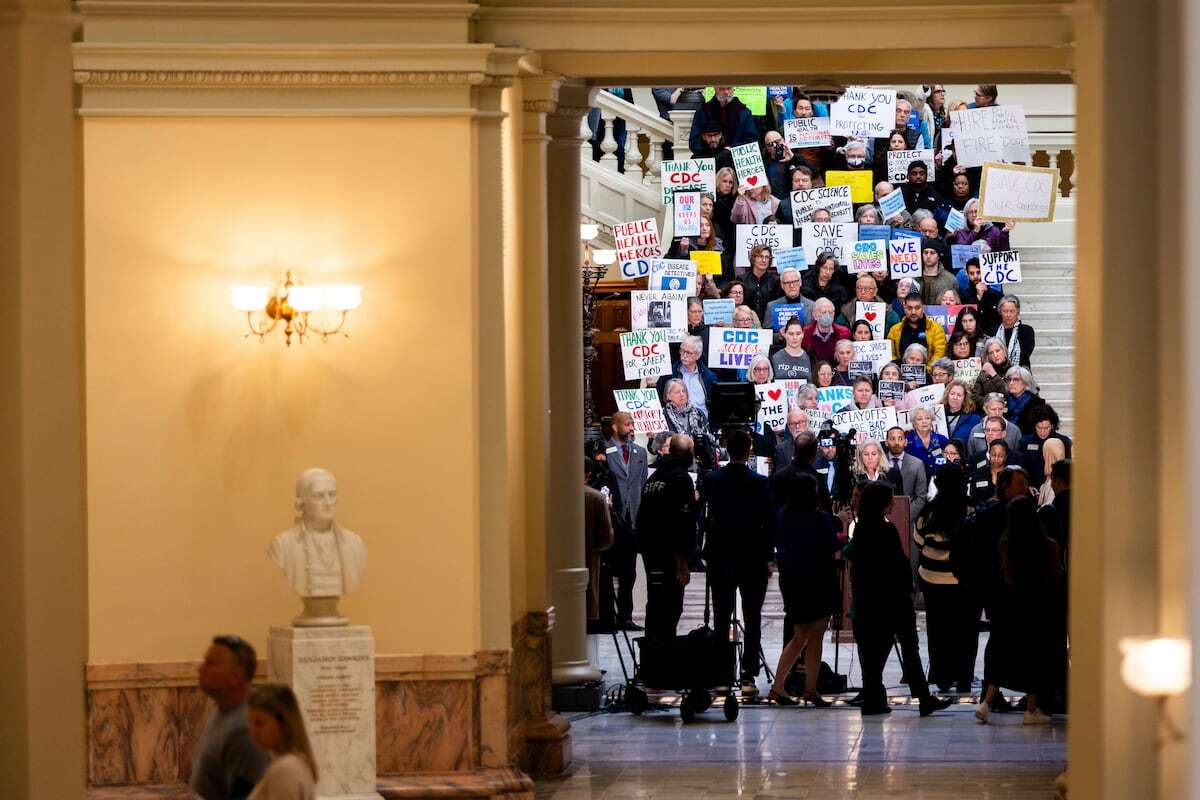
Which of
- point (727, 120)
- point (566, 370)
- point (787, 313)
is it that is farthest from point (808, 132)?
point (566, 370)

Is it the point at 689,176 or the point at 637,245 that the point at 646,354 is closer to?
the point at 637,245

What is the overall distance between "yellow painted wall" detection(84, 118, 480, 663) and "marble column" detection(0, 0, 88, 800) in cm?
561

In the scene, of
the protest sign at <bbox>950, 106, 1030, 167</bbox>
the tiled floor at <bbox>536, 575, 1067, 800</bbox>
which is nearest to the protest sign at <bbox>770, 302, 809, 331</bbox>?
the protest sign at <bbox>950, 106, 1030, 167</bbox>

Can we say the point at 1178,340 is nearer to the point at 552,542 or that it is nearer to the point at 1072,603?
the point at 1072,603

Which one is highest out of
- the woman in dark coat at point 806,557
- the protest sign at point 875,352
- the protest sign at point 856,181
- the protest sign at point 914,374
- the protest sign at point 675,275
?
the protest sign at point 856,181

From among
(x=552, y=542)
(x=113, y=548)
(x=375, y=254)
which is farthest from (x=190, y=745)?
(x=552, y=542)

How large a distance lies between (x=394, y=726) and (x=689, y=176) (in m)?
11.7

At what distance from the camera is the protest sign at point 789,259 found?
2083 centimetres

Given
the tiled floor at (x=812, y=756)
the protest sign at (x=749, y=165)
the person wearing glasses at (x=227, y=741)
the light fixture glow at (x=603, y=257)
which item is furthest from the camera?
the protest sign at (x=749, y=165)

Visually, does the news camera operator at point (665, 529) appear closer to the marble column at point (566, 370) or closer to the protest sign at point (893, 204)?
the marble column at point (566, 370)

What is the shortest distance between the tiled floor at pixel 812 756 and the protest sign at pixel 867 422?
16.6ft

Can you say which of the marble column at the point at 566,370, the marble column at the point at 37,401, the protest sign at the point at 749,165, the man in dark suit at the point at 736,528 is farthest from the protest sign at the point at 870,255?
the marble column at the point at 37,401

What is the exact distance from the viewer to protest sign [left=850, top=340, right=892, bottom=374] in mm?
19984

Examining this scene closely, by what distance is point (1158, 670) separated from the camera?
7.06 m
